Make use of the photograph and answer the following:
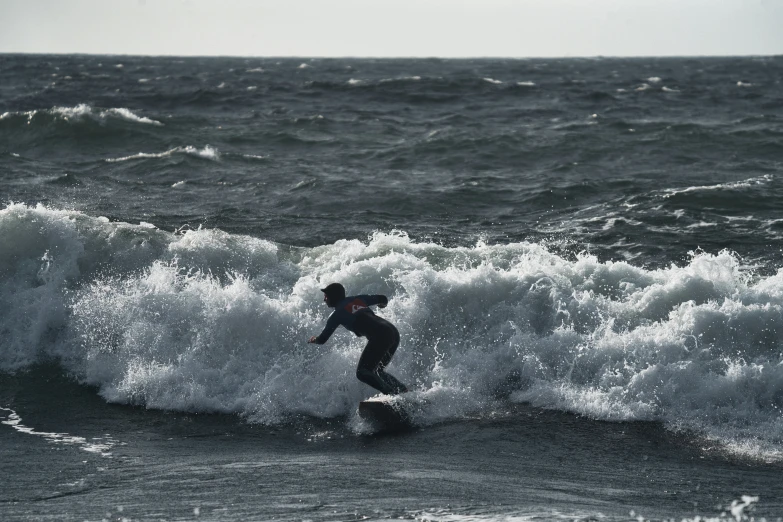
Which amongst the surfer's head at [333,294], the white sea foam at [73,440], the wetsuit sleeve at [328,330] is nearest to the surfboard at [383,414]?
the wetsuit sleeve at [328,330]

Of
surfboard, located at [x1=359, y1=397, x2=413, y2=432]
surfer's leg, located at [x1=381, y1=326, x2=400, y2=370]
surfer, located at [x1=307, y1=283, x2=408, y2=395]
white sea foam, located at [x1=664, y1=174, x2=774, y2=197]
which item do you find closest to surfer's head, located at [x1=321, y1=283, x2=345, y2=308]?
surfer, located at [x1=307, y1=283, x2=408, y2=395]

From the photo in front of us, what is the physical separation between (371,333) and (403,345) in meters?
1.74

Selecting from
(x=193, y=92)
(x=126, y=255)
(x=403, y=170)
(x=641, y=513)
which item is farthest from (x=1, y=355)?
(x=193, y=92)

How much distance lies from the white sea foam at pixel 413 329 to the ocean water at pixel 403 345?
0.11ft

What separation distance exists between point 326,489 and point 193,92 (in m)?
36.3

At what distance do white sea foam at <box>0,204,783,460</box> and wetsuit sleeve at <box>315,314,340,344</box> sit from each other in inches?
43.5

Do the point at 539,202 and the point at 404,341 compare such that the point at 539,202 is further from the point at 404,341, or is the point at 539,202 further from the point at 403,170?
the point at 404,341

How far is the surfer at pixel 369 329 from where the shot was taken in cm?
948

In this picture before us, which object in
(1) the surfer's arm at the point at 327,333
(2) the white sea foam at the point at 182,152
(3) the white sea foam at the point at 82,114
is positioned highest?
(3) the white sea foam at the point at 82,114

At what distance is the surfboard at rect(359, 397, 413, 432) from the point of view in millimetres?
9156

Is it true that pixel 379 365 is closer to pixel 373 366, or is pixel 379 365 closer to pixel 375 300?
pixel 373 366

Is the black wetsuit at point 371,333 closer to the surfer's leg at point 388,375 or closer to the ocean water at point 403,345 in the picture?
the surfer's leg at point 388,375

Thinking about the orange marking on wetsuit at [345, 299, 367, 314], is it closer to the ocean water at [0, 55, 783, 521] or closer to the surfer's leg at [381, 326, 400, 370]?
the surfer's leg at [381, 326, 400, 370]

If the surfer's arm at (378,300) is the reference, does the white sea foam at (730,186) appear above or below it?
above
